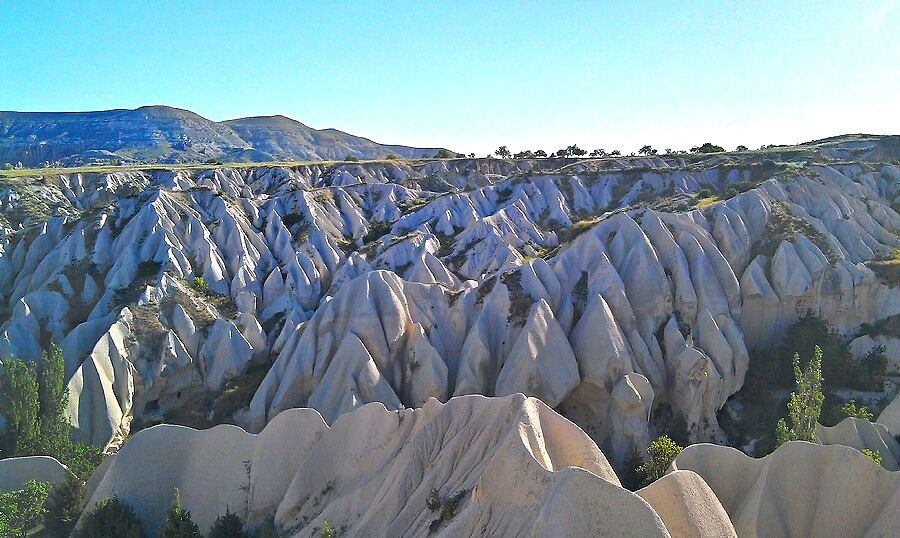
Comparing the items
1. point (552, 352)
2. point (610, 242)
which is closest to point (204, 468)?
point (552, 352)

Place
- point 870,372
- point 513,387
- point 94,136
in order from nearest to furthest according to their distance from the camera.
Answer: point 513,387 < point 870,372 < point 94,136

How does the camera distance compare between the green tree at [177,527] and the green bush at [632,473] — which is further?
the green bush at [632,473]

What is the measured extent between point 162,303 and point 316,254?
40.8 ft

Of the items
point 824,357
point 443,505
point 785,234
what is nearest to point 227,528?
point 443,505

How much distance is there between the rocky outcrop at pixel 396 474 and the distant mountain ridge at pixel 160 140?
111 m

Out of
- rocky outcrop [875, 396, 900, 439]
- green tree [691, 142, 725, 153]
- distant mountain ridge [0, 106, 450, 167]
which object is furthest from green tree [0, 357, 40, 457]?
distant mountain ridge [0, 106, 450, 167]

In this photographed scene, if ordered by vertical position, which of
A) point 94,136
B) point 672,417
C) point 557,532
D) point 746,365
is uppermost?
point 94,136

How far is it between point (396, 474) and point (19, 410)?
602 inches

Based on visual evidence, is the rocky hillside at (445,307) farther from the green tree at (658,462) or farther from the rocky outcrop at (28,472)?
the rocky outcrop at (28,472)

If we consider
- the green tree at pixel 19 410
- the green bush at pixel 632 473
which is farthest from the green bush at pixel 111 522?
the green bush at pixel 632 473

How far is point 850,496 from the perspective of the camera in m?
11.8

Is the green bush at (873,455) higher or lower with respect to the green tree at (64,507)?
higher

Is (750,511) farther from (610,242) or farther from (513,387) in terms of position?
(610,242)

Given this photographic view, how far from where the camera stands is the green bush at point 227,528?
44.3 feet
